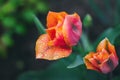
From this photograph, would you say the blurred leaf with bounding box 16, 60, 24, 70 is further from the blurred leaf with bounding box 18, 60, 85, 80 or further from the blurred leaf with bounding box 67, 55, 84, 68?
the blurred leaf with bounding box 67, 55, 84, 68

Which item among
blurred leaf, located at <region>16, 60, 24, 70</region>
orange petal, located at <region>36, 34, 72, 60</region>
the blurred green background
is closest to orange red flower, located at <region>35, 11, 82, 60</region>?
orange petal, located at <region>36, 34, 72, 60</region>

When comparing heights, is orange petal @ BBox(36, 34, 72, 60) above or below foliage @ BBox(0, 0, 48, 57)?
above

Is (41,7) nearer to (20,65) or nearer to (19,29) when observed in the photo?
(19,29)

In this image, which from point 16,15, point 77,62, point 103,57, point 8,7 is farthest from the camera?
point 16,15

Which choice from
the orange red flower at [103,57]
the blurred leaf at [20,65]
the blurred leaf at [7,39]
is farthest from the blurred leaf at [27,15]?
the orange red flower at [103,57]

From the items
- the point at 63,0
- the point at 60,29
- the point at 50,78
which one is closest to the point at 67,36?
the point at 60,29

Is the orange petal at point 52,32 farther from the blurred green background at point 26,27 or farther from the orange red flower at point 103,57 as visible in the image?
the blurred green background at point 26,27

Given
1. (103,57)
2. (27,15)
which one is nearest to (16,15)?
(27,15)

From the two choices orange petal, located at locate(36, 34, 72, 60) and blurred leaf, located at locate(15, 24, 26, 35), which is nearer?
orange petal, located at locate(36, 34, 72, 60)
